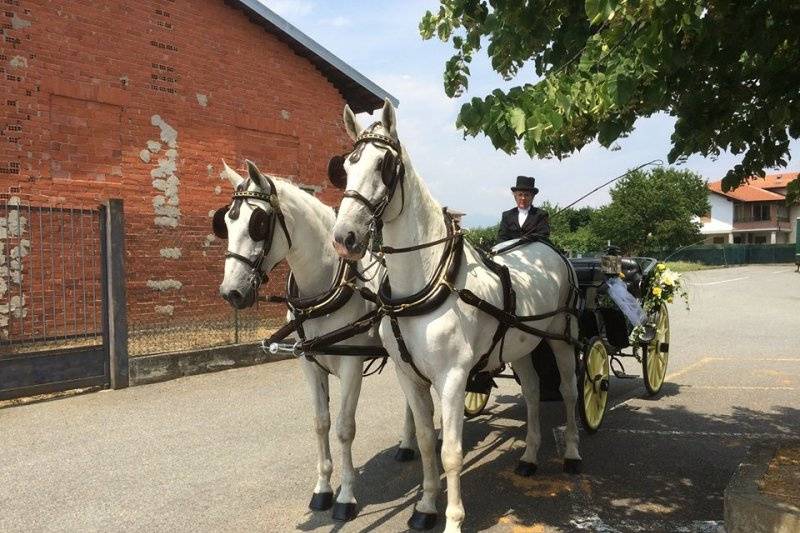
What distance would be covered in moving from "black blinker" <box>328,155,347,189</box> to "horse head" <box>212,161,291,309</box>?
1.80 feet

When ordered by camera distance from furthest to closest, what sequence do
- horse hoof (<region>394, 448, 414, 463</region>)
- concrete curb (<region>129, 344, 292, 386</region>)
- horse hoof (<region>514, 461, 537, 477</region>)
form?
concrete curb (<region>129, 344, 292, 386</region>)
horse hoof (<region>394, 448, 414, 463</region>)
horse hoof (<region>514, 461, 537, 477</region>)

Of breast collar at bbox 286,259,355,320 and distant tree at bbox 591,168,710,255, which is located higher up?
distant tree at bbox 591,168,710,255

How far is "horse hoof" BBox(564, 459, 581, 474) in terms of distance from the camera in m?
4.64

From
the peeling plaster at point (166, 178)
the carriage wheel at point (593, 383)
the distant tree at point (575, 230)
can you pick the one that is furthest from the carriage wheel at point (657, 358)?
the distant tree at point (575, 230)

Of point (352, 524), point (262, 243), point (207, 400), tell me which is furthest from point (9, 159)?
point (352, 524)

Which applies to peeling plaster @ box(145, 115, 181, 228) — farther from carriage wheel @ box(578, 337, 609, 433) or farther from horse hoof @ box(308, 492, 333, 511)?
carriage wheel @ box(578, 337, 609, 433)

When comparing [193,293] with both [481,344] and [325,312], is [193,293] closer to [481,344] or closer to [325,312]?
[325,312]

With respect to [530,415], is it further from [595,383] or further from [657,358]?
[657,358]

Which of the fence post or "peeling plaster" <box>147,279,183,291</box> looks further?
"peeling plaster" <box>147,279,183,291</box>

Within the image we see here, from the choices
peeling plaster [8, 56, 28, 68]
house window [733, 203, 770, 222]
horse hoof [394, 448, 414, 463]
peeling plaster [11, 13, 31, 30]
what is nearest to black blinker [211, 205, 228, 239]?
horse hoof [394, 448, 414, 463]

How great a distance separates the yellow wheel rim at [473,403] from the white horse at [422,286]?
2235 millimetres

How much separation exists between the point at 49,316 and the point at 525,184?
24.7 ft

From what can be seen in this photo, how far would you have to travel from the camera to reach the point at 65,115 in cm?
963

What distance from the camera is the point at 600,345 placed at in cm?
557
